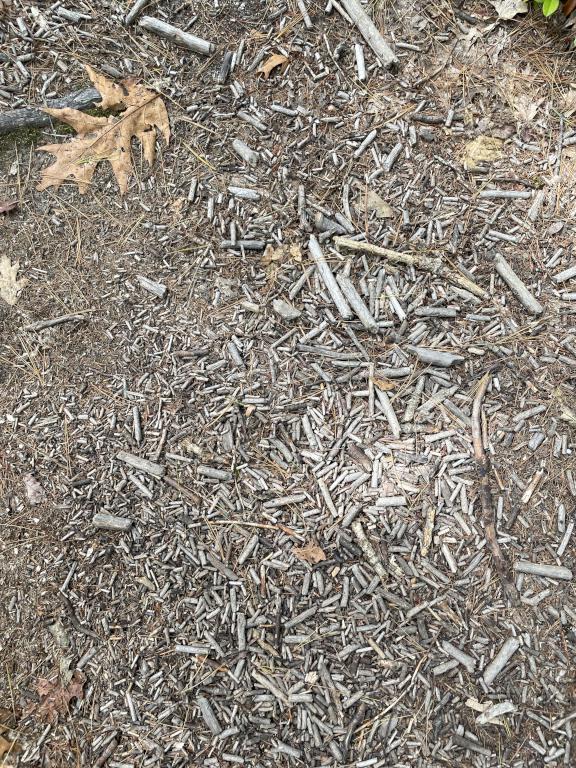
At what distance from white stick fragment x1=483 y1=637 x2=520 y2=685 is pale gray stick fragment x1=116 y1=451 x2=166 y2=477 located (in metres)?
1.66

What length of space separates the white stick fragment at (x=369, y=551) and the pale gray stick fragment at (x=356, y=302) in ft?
2.95

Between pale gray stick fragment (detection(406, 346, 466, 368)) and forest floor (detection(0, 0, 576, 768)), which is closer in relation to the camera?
forest floor (detection(0, 0, 576, 768))

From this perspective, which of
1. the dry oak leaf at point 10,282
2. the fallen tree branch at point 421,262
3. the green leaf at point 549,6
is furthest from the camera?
the dry oak leaf at point 10,282

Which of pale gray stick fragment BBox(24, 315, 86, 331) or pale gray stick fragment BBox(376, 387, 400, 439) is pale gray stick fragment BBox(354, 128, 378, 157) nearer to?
pale gray stick fragment BBox(376, 387, 400, 439)

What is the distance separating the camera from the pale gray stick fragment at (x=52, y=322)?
2.63 meters

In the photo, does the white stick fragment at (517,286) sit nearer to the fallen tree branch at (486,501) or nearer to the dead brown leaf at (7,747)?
the fallen tree branch at (486,501)

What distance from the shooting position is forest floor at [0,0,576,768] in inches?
88.0

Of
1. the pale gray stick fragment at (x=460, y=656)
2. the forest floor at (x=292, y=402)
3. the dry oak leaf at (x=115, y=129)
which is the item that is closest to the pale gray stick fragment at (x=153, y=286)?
the forest floor at (x=292, y=402)

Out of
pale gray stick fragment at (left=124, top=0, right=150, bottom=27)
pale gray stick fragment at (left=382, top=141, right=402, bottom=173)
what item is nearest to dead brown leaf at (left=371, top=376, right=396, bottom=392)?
pale gray stick fragment at (left=382, top=141, right=402, bottom=173)

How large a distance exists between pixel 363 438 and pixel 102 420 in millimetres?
1261

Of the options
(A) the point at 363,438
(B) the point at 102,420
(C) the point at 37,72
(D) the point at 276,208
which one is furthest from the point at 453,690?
(C) the point at 37,72

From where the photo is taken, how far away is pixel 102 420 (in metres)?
2.53

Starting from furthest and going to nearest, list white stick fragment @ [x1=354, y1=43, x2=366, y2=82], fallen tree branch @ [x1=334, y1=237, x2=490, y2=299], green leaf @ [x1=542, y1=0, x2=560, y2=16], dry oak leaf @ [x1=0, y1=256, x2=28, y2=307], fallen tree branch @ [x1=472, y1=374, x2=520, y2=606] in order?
dry oak leaf @ [x1=0, y1=256, x2=28, y2=307] < white stick fragment @ [x1=354, y1=43, x2=366, y2=82] < fallen tree branch @ [x1=334, y1=237, x2=490, y2=299] < green leaf @ [x1=542, y1=0, x2=560, y2=16] < fallen tree branch @ [x1=472, y1=374, x2=520, y2=606]

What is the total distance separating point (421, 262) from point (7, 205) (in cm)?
215
